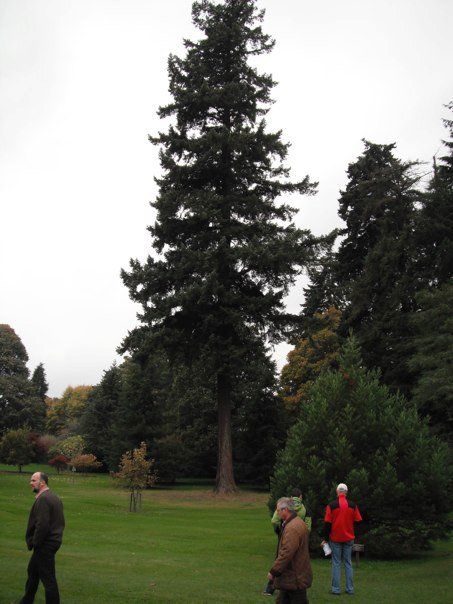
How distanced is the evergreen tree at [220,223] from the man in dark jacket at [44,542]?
821 inches

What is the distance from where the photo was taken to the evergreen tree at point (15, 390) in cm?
6119

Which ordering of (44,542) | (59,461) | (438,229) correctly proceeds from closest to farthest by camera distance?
(44,542) < (438,229) < (59,461)

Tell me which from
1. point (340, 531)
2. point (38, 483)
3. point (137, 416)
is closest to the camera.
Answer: point (38, 483)

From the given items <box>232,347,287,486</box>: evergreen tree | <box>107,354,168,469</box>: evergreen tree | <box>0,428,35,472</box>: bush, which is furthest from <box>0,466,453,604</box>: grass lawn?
<box>0,428,35,472</box>: bush

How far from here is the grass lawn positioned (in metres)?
9.91

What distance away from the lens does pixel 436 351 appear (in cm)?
2323

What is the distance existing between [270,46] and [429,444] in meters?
25.8

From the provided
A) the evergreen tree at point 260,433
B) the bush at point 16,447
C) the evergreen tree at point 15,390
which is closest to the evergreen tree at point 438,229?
the evergreen tree at point 260,433

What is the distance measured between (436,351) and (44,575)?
18758mm

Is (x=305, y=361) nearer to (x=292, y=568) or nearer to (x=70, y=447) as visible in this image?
(x=70, y=447)

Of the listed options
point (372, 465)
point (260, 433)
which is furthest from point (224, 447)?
point (372, 465)

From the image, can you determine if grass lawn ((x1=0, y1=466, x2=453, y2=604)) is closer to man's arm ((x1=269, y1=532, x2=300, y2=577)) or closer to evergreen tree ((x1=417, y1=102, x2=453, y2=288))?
man's arm ((x1=269, y1=532, x2=300, y2=577))

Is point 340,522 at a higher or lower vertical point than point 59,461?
higher

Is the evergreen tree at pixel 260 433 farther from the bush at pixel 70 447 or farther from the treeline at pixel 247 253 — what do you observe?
the bush at pixel 70 447
